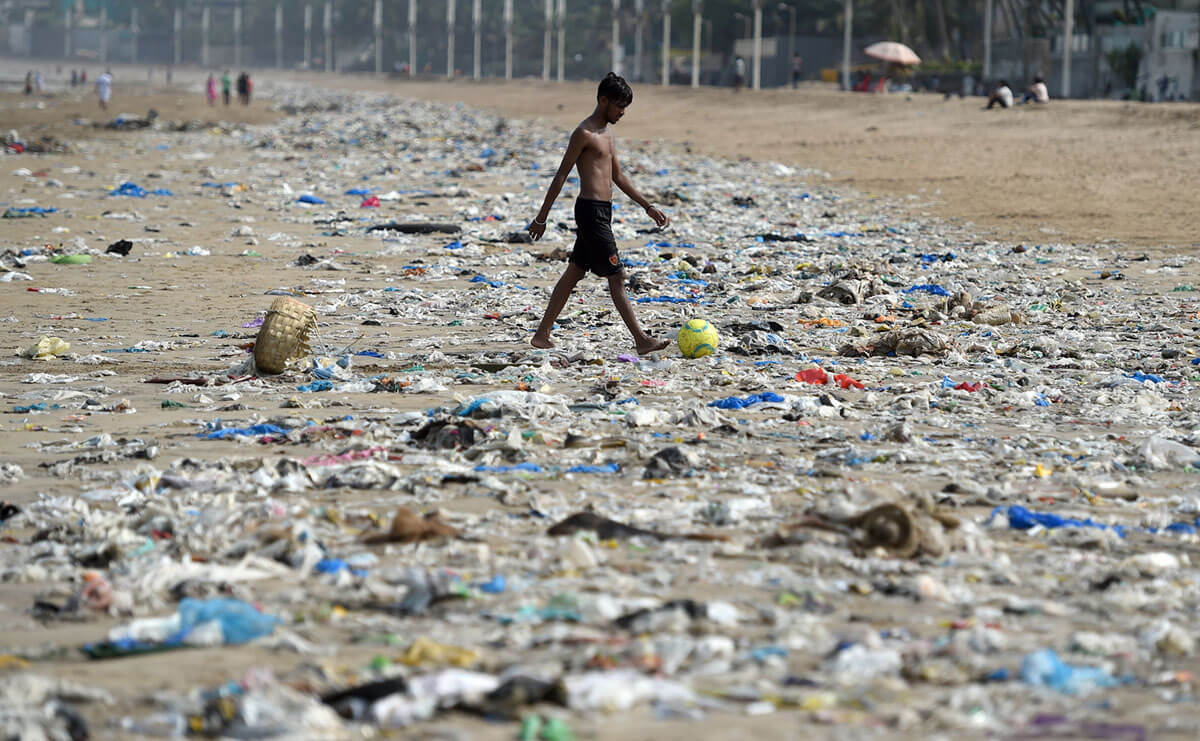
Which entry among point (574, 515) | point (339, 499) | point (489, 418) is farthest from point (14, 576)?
point (489, 418)

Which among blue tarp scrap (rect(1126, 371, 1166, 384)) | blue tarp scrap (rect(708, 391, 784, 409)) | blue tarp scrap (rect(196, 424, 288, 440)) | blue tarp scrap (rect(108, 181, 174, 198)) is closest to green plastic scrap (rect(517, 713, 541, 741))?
blue tarp scrap (rect(196, 424, 288, 440))

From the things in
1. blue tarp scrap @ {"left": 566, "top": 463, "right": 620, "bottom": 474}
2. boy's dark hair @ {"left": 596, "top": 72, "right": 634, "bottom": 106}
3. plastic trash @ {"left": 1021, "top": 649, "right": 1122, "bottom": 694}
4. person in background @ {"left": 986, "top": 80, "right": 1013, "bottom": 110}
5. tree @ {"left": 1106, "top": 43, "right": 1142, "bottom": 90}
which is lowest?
plastic trash @ {"left": 1021, "top": 649, "right": 1122, "bottom": 694}

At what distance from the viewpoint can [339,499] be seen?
16.0 feet

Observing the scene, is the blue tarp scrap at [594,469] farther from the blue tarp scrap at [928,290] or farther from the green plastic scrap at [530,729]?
the blue tarp scrap at [928,290]

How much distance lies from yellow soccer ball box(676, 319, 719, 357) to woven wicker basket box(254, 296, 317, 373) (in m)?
2.10

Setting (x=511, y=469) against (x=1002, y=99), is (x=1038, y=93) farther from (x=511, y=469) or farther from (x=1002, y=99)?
(x=511, y=469)

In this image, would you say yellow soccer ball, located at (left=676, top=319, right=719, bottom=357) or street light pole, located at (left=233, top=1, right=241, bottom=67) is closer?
yellow soccer ball, located at (left=676, top=319, right=719, bottom=357)

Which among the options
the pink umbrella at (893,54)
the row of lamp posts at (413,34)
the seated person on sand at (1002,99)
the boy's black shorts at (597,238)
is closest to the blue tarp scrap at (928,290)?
the boy's black shorts at (597,238)

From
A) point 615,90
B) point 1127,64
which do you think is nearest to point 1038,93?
point 1127,64

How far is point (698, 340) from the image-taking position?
7.76 metres

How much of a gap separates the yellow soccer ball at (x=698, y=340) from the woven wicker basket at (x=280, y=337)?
210 centimetres

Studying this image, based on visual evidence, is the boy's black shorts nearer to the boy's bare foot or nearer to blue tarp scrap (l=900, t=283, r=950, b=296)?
the boy's bare foot

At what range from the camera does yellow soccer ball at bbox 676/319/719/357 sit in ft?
25.5

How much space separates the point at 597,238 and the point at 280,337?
1743mm
